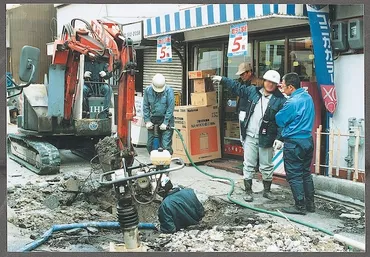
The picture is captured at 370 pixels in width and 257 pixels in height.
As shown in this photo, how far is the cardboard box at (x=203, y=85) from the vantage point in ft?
25.4

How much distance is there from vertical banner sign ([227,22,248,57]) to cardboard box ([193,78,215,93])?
1.33 metres

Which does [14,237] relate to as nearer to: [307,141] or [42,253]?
[42,253]

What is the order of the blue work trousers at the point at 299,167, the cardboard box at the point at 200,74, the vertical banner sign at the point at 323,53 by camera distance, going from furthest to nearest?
the cardboard box at the point at 200,74
the vertical banner sign at the point at 323,53
the blue work trousers at the point at 299,167

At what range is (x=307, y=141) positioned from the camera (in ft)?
18.8

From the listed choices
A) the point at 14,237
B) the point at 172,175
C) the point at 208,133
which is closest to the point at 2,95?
the point at 14,237

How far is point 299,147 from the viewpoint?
5.68 m

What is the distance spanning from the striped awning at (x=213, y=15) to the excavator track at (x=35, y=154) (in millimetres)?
2356

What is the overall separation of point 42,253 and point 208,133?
3.59 m

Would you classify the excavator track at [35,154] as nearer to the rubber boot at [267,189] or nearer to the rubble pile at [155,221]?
the rubble pile at [155,221]

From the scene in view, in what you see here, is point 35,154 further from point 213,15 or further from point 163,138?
point 213,15

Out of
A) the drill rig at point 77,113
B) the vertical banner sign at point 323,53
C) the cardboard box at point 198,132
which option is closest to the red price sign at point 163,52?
the cardboard box at point 198,132

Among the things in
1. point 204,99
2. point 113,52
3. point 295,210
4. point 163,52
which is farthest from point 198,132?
point 295,210

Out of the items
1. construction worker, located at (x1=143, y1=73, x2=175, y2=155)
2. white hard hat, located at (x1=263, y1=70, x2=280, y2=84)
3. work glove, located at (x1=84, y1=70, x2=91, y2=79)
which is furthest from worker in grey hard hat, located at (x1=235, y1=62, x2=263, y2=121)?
work glove, located at (x1=84, y1=70, x2=91, y2=79)

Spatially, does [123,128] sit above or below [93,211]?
above
